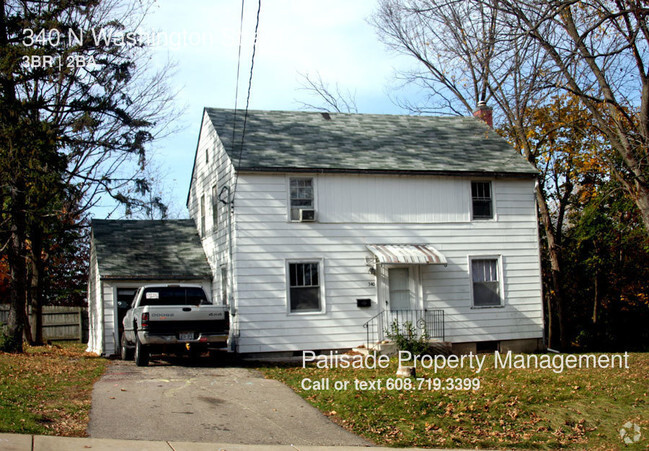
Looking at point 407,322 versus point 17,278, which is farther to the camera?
point 17,278

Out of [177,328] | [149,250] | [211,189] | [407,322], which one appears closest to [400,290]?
[407,322]

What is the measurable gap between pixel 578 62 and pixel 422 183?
18.6ft

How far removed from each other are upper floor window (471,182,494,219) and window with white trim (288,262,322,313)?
17.0 ft

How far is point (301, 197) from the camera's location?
732 inches

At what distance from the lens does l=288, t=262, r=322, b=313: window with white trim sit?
18.1 meters

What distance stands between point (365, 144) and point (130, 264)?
777 centimetres

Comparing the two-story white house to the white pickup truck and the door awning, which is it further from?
the white pickup truck

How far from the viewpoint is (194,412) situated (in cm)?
1038

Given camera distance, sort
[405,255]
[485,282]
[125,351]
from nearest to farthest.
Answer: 1. [125,351]
2. [405,255]
3. [485,282]

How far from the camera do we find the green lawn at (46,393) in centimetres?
889

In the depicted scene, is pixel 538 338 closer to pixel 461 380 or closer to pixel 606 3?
pixel 461 380

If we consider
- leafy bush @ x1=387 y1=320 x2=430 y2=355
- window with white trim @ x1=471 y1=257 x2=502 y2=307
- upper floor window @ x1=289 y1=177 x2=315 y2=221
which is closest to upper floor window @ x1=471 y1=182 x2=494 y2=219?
window with white trim @ x1=471 y1=257 x2=502 y2=307

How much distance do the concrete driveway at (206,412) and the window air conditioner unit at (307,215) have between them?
5410 millimetres

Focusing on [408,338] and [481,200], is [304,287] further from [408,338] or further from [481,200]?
[481,200]
